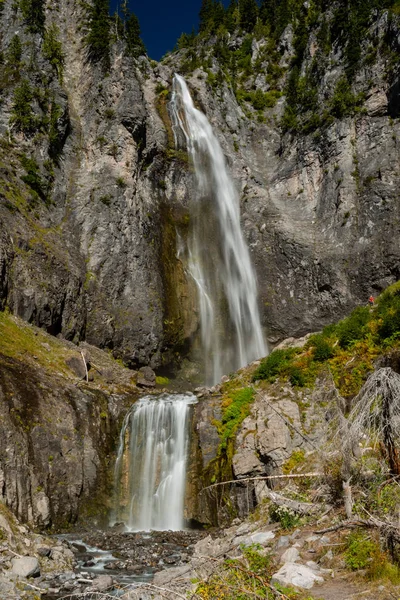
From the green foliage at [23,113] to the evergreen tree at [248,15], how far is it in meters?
39.8

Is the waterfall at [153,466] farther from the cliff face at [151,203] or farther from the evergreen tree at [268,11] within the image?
the evergreen tree at [268,11]

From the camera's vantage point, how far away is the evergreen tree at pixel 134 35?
48.5 meters

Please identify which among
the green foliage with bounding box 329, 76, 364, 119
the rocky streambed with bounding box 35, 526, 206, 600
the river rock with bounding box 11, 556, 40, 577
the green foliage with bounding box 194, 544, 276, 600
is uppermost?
the green foliage with bounding box 329, 76, 364, 119

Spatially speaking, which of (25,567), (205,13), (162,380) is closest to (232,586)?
(25,567)

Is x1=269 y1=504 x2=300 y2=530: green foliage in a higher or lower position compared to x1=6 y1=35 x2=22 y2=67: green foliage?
lower

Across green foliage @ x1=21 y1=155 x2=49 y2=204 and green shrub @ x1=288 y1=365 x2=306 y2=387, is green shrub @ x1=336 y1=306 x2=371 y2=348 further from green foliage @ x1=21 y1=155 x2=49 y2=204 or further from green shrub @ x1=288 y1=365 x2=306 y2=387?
green foliage @ x1=21 y1=155 x2=49 y2=204

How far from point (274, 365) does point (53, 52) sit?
125 feet

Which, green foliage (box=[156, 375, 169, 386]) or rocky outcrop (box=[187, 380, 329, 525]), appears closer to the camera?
rocky outcrop (box=[187, 380, 329, 525])

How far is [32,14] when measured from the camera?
4294 cm

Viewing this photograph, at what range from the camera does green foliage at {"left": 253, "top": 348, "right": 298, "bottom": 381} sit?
66.2 feet

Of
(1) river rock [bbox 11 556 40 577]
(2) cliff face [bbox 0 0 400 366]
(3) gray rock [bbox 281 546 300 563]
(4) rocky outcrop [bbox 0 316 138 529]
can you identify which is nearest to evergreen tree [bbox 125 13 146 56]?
(2) cliff face [bbox 0 0 400 366]

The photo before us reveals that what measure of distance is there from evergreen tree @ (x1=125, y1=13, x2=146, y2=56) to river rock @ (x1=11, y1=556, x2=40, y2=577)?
49643mm

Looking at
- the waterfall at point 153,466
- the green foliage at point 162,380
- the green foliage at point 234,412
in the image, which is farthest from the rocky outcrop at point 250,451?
the green foliage at point 162,380

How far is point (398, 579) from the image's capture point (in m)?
5.83
